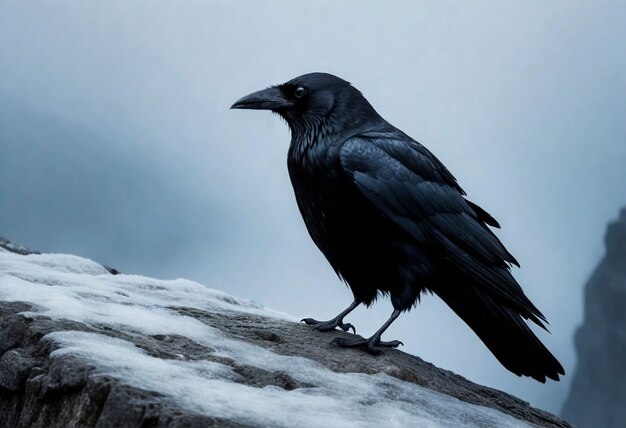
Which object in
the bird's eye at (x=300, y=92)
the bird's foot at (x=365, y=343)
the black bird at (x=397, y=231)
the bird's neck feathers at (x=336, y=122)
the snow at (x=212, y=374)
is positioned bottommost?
the snow at (x=212, y=374)

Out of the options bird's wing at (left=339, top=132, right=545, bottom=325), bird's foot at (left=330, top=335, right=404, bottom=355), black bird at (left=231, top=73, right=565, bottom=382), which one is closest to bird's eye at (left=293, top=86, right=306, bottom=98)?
black bird at (left=231, top=73, right=565, bottom=382)

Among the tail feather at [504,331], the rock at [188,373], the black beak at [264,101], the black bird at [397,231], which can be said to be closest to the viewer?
the rock at [188,373]

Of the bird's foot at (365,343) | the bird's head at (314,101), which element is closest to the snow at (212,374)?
the bird's foot at (365,343)

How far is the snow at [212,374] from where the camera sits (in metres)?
2.58

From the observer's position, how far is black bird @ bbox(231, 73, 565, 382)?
14.6 feet

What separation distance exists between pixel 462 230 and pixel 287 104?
4.56 ft

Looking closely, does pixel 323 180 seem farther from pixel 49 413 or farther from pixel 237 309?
pixel 49 413

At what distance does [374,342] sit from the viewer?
4.27m

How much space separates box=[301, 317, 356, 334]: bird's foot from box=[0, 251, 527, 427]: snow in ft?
2.21

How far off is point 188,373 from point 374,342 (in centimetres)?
165

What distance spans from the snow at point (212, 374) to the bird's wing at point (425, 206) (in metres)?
1.08

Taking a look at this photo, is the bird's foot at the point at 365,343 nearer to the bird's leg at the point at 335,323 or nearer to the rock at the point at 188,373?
the rock at the point at 188,373

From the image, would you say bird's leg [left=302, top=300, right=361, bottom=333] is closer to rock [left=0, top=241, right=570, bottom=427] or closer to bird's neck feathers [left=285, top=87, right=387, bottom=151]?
rock [left=0, top=241, right=570, bottom=427]

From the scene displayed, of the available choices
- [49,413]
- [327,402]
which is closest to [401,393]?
[327,402]
